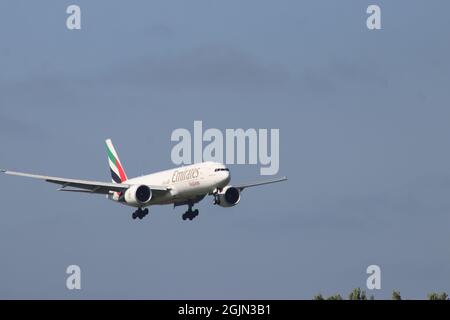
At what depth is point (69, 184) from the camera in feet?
376

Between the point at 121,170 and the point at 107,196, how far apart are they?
1485 centimetres

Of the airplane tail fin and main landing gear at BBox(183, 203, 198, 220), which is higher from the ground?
the airplane tail fin

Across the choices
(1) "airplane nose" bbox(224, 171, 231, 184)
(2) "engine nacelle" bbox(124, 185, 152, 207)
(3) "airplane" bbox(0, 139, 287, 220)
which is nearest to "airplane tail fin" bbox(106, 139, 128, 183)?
(3) "airplane" bbox(0, 139, 287, 220)

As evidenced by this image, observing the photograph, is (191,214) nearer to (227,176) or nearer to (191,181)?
(191,181)

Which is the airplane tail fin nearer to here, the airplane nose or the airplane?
the airplane

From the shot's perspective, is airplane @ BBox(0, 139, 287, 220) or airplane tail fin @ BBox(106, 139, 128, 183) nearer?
airplane @ BBox(0, 139, 287, 220)

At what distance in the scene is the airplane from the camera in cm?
10906

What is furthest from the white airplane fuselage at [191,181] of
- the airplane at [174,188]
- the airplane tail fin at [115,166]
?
the airplane tail fin at [115,166]
